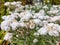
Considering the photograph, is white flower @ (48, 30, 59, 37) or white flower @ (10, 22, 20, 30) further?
white flower @ (10, 22, 20, 30)

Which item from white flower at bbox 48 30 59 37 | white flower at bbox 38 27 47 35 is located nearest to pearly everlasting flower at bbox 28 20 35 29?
white flower at bbox 38 27 47 35

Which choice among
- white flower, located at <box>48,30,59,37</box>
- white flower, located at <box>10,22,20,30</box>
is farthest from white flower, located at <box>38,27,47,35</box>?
white flower, located at <box>10,22,20,30</box>

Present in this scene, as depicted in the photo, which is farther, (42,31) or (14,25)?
(14,25)

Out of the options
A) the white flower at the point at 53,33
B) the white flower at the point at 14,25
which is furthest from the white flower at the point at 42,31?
the white flower at the point at 14,25

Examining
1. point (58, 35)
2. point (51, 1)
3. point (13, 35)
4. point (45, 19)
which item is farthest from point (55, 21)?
point (51, 1)

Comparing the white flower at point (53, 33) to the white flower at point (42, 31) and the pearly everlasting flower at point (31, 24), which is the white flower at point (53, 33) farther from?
the pearly everlasting flower at point (31, 24)

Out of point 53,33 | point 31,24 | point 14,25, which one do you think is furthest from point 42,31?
point 14,25

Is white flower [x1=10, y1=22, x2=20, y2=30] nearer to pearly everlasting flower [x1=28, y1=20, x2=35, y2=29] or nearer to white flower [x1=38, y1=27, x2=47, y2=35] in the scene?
pearly everlasting flower [x1=28, y1=20, x2=35, y2=29]

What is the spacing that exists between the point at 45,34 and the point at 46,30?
0.17 feet

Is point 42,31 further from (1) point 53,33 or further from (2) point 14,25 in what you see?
(2) point 14,25

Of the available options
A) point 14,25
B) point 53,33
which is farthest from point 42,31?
point 14,25

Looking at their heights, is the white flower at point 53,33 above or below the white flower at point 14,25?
above

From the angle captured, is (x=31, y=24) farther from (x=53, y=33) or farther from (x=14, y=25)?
(x=53, y=33)

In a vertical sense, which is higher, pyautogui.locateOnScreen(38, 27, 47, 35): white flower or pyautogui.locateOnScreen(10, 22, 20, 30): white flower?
pyautogui.locateOnScreen(38, 27, 47, 35): white flower
